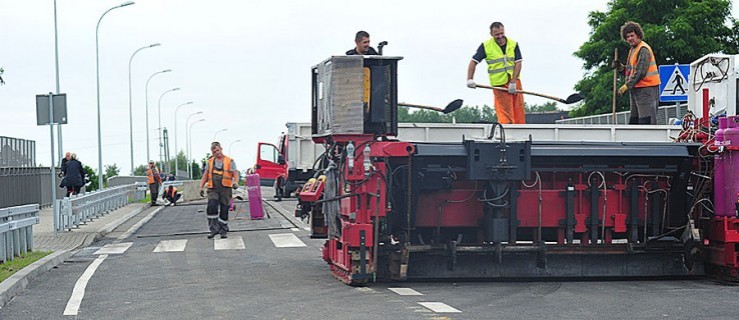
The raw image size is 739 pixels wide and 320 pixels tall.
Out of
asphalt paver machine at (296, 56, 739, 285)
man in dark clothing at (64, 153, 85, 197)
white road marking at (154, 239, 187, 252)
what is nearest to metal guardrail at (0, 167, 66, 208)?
man in dark clothing at (64, 153, 85, 197)

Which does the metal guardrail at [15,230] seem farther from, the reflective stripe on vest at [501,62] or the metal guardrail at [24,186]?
the metal guardrail at [24,186]

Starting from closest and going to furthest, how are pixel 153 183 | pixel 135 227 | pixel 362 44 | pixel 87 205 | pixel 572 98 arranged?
pixel 362 44 < pixel 572 98 < pixel 135 227 < pixel 87 205 < pixel 153 183

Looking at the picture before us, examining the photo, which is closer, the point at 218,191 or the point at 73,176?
the point at 218,191

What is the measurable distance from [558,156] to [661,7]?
144ft

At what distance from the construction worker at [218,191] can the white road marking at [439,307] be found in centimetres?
1088

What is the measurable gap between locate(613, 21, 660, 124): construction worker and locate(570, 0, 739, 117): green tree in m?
36.5

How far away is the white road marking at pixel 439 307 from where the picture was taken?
10.1m

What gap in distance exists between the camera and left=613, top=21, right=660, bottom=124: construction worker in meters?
14.1

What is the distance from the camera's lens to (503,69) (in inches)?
580

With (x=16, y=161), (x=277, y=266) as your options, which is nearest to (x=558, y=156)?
(x=277, y=266)

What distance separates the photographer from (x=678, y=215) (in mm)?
12648

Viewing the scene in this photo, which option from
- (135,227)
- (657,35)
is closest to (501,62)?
(135,227)

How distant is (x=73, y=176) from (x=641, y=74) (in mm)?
20359

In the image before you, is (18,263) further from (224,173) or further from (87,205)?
(87,205)
